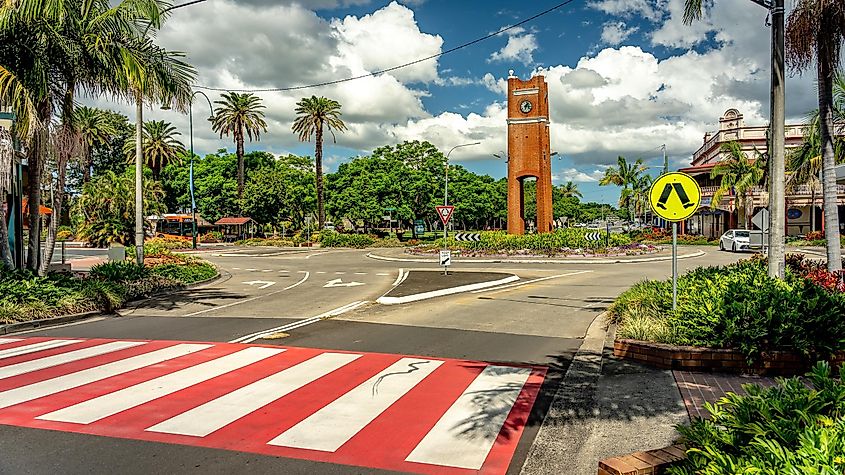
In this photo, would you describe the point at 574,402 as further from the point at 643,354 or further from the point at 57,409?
the point at 57,409

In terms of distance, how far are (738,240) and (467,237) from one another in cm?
1876

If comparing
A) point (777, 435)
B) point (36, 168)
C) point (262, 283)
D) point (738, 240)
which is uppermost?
point (36, 168)

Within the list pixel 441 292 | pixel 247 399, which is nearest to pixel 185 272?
pixel 441 292

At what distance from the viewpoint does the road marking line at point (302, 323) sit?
10319mm

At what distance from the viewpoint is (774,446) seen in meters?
2.88

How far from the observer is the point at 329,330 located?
1116 centimetres

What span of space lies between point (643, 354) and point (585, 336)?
8.90ft

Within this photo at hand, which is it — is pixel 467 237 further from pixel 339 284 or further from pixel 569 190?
pixel 569 190

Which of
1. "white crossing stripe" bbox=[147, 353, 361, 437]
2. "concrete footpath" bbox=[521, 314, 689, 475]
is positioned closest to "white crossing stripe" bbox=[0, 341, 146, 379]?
"white crossing stripe" bbox=[147, 353, 361, 437]

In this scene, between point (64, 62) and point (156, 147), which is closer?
point (64, 62)

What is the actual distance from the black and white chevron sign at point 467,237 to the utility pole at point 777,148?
23977mm

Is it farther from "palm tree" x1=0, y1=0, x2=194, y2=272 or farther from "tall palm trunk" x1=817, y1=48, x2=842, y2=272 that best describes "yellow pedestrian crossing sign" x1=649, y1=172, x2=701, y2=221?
"palm tree" x1=0, y1=0, x2=194, y2=272

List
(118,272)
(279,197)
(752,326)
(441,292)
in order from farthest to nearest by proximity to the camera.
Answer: (279,197), (441,292), (118,272), (752,326)

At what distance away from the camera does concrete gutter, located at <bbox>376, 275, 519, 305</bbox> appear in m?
15.1
